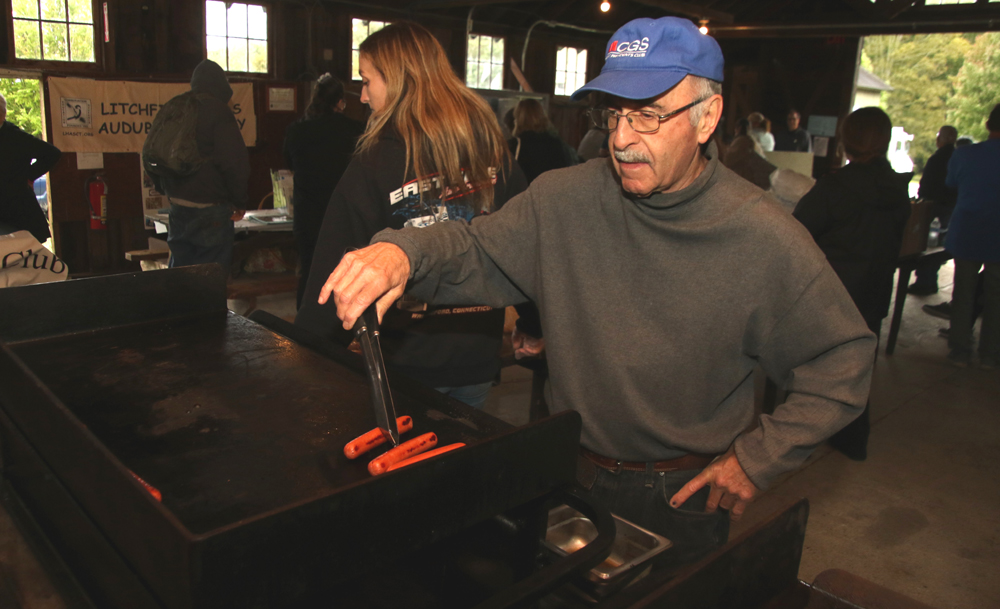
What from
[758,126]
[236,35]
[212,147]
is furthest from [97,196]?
[758,126]

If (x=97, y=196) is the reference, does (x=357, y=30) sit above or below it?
above

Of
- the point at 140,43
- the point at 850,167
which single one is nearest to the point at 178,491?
the point at 850,167

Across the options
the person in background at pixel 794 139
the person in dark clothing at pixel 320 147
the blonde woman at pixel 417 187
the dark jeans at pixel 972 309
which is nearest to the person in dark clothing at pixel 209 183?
the person in dark clothing at pixel 320 147

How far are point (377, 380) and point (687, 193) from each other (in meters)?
0.67

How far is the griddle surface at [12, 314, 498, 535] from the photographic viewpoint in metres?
1.10

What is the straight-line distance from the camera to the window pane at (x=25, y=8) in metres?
6.16

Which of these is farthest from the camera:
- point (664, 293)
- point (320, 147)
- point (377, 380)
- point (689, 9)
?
point (689, 9)

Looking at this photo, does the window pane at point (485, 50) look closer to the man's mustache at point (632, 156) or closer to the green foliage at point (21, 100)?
the green foliage at point (21, 100)

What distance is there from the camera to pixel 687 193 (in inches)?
53.8

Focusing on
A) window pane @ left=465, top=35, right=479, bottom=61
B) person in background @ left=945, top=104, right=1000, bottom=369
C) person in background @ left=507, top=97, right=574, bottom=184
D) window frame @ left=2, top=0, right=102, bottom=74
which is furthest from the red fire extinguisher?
person in background @ left=945, top=104, right=1000, bottom=369

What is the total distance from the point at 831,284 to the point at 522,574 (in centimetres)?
74

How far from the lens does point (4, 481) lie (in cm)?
142

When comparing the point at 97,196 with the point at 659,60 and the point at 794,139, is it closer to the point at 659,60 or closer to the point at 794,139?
the point at 659,60

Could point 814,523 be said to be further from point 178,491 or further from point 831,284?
point 178,491
